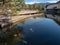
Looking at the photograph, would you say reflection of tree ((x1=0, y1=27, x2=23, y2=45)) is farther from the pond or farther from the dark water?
the dark water

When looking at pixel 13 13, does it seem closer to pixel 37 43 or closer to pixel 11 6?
pixel 11 6

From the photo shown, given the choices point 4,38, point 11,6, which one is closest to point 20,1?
point 11,6

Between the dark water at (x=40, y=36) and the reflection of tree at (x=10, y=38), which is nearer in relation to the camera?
the dark water at (x=40, y=36)

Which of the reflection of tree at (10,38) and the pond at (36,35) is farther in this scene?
the reflection of tree at (10,38)

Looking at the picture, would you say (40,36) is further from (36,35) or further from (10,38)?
(10,38)

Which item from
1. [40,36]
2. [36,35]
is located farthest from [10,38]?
[40,36]

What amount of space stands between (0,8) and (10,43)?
15475 mm

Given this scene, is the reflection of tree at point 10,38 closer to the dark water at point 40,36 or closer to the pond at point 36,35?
the pond at point 36,35

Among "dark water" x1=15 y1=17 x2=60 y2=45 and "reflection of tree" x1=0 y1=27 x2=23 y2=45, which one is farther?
"reflection of tree" x1=0 y1=27 x2=23 y2=45

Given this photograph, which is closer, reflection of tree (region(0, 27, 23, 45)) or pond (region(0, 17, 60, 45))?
pond (region(0, 17, 60, 45))

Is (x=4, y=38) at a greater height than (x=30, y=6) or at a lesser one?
greater

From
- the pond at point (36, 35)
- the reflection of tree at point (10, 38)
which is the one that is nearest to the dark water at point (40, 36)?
the pond at point (36, 35)

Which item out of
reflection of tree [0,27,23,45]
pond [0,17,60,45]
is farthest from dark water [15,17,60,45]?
reflection of tree [0,27,23,45]

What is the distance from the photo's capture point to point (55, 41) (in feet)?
34.0
